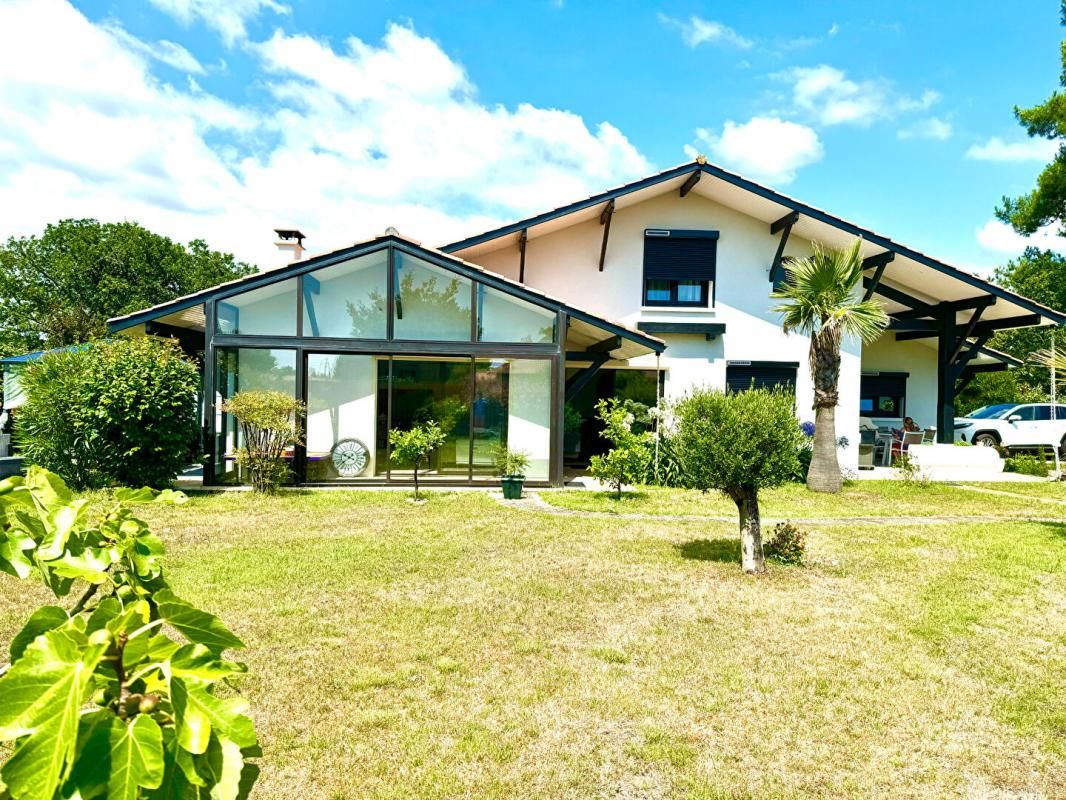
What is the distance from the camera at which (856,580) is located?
7.09m

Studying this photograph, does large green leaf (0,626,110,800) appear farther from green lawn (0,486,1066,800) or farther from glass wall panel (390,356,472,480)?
glass wall panel (390,356,472,480)

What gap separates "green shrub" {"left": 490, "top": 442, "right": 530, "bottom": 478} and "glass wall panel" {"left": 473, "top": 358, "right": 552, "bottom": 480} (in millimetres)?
87

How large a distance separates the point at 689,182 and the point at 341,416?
10197mm

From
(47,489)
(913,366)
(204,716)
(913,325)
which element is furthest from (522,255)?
(204,716)

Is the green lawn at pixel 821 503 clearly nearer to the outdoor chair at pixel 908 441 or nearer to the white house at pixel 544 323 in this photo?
the white house at pixel 544 323

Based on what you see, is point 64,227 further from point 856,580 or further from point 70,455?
point 856,580

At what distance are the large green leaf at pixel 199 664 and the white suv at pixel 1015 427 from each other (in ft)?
77.9

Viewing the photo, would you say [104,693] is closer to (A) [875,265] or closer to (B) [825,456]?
(B) [825,456]

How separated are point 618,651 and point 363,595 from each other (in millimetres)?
2642

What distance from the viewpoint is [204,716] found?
→ 0.83 meters

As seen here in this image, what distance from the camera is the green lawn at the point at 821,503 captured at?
11.3 metres

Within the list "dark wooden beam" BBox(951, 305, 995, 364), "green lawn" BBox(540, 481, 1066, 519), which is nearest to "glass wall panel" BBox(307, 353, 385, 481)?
"green lawn" BBox(540, 481, 1066, 519)

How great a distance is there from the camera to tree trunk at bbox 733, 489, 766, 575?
7.16 meters

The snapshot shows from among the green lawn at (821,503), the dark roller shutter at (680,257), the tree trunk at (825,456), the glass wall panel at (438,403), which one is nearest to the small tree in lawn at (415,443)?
the glass wall panel at (438,403)
